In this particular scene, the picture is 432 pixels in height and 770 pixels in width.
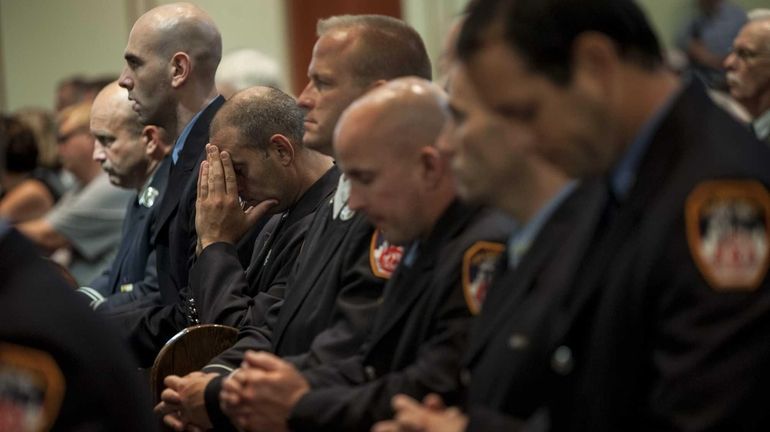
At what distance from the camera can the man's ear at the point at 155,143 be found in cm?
448

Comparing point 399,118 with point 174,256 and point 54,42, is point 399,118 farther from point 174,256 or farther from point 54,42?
point 54,42

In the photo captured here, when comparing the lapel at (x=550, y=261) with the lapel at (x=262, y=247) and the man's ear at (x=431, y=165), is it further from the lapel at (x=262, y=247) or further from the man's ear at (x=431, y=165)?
the lapel at (x=262, y=247)

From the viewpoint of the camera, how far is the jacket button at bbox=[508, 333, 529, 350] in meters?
1.94

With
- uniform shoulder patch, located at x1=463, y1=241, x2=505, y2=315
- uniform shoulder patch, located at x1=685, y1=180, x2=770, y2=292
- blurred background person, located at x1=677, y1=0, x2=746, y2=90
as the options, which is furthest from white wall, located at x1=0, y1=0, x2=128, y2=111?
uniform shoulder patch, located at x1=685, y1=180, x2=770, y2=292

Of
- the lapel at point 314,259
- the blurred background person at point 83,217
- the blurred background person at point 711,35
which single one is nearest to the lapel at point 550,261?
the lapel at point 314,259

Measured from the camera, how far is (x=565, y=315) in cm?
190

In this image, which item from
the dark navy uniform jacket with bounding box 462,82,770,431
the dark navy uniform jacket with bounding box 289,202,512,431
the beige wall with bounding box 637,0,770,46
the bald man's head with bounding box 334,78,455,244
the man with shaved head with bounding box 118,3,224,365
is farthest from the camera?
the beige wall with bounding box 637,0,770,46

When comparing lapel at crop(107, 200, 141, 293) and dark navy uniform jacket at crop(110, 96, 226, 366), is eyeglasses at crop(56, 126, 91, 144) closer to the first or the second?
lapel at crop(107, 200, 141, 293)

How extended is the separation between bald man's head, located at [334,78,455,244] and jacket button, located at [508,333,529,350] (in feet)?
2.02

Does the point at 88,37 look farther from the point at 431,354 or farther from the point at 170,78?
the point at 431,354

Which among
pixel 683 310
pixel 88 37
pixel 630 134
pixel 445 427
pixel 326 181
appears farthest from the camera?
pixel 88 37

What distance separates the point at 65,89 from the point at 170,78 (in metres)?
4.12

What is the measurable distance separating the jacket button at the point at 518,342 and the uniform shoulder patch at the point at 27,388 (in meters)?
0.59

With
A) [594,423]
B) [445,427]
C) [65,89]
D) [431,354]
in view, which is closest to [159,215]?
[431,354]
